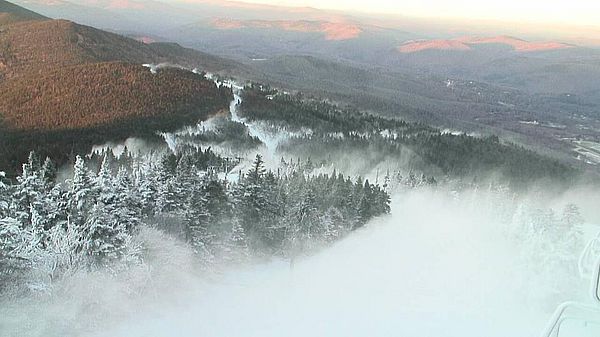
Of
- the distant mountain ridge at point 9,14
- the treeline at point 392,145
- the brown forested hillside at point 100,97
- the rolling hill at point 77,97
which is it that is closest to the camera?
the rolling hill at point 77,97

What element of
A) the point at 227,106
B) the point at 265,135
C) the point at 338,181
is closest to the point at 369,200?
the point at 338,181

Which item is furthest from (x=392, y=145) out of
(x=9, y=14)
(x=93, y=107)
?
(x=9, y=14)

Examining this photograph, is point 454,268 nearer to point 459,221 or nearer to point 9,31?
point 459,221

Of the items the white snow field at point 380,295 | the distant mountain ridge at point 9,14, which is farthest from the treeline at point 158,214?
the distant mountain ridge at point 9,14

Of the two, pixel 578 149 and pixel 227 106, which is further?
pixel 578 149

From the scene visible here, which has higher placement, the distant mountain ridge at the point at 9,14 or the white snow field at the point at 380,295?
the distant mountain ridge at the point at 9,14

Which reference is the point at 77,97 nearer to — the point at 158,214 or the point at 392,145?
the point at 392,145

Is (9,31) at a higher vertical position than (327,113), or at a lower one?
higher

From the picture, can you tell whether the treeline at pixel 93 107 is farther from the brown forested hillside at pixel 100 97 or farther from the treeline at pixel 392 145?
the treeline at pixel 392 145
